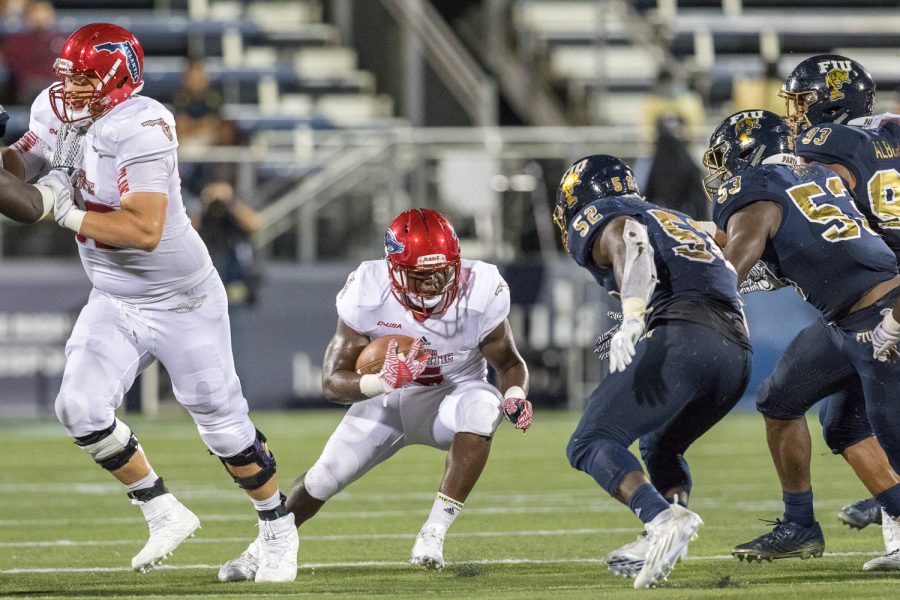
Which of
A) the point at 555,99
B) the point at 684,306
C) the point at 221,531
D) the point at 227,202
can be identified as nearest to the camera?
the point at 684,306

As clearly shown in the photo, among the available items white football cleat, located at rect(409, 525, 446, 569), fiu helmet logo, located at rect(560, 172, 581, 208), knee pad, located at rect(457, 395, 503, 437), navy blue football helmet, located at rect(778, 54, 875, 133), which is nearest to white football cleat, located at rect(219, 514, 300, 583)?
white football cleat, located at rect(409, 525, 446, 569)

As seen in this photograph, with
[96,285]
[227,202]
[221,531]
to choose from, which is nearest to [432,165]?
[227,202]

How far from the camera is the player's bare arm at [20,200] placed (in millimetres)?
4953

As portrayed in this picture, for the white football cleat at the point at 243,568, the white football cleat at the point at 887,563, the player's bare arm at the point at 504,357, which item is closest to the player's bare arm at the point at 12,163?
the white football cleat at the point at 243,568

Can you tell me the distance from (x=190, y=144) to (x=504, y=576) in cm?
834

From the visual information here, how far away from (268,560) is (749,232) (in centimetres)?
196

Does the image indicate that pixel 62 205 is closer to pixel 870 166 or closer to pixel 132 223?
pixel 132 223

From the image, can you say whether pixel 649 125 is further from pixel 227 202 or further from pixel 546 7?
pixel 546 7

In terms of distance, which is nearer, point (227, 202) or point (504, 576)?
point (504, 576)

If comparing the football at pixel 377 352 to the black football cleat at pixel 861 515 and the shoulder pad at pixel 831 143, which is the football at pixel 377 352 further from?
the black football cleat at pixel 861 515

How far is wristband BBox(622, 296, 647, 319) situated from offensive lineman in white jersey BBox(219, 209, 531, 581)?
759mm

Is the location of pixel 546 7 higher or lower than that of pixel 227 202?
higher

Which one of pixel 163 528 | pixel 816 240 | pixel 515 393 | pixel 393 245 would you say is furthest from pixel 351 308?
pixel 816 240

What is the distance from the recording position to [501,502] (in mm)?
7785
